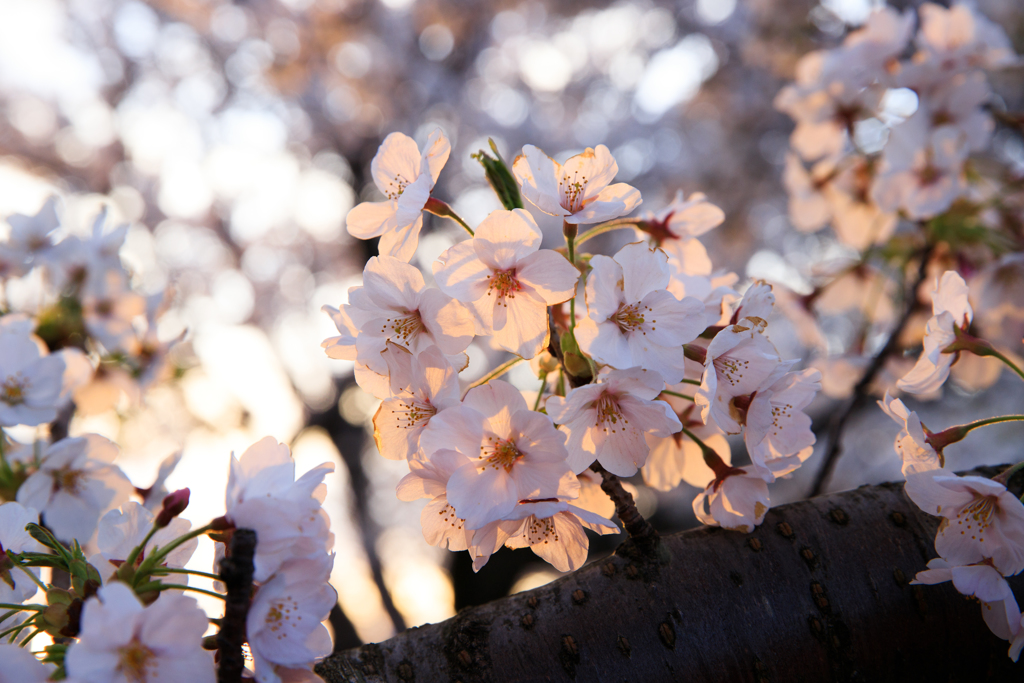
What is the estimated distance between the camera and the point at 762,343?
0.91 m

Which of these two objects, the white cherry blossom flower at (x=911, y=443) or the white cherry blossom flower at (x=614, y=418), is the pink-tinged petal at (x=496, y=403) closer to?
the white cherry blossom flower at (x=614, y=418)

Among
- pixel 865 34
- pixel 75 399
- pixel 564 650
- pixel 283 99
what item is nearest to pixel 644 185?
pixel 283 99

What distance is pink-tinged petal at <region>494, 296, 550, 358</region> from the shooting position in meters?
0.89

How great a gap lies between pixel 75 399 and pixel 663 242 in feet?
6.46

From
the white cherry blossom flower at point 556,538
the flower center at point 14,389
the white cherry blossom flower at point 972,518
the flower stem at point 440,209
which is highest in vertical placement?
the flower center at point 14,389

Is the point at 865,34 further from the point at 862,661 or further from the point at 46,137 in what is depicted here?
the point at 46,137

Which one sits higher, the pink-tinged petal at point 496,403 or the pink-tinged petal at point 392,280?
the pink-tinged petal at point 392,280

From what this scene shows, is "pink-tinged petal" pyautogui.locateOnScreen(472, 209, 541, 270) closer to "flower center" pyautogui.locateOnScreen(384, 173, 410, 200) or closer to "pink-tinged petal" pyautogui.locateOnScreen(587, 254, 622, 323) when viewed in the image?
"pink-tinged petal" pyautogui.locateOnScreen(587, 254, 622, 323)

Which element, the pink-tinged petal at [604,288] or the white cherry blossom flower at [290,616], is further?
the pink-tinged petal at [604,288]

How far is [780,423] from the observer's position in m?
0.99

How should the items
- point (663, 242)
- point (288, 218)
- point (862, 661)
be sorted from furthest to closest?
point (288, 218) → point (663, 242) → point (862, 661)

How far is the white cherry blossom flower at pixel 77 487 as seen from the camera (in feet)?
4.21

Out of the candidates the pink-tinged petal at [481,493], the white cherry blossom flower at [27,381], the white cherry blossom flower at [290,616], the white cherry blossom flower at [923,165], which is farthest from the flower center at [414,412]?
the white cherry blossom flower at [923,165]

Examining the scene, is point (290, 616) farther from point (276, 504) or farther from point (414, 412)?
→ point (414, 412)
